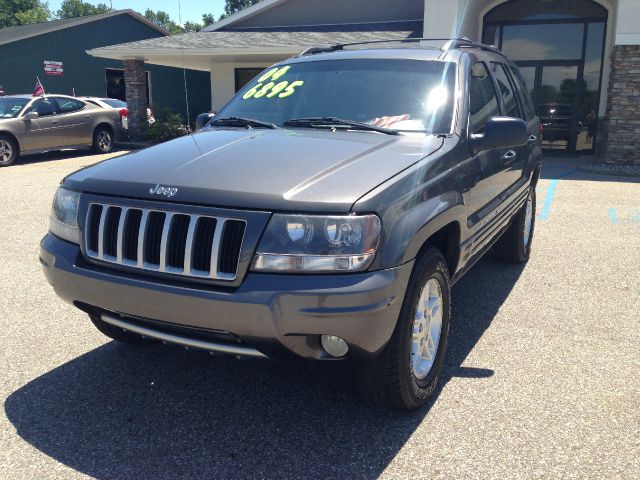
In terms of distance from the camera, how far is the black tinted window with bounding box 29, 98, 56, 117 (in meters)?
14.3

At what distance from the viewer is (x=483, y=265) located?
18.8 ft

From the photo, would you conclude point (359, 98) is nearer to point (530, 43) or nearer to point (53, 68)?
point (530, 43)

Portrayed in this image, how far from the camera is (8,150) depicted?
13.7 meters

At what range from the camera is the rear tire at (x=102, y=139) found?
Answer: 16047 millimetres

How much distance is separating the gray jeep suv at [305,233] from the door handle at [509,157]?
22.0 inches

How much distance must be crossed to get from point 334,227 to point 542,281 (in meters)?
3.39

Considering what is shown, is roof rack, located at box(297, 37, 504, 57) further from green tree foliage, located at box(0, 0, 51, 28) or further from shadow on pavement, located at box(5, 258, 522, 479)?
green tree foliage, located at box(0, 0, 51, 28)

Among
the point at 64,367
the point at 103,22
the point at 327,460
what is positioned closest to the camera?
the point at 327,460

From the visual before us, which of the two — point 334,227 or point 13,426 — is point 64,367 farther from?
point 334,227

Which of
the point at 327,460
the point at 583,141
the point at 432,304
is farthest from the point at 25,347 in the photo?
the point at 583,141

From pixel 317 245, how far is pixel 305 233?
7 cm

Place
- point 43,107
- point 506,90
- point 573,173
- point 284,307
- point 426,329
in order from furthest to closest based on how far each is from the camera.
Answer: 1. point 43,107
2. point 573,173
3. point 506,90
4. point 426,329
5. point 284,307

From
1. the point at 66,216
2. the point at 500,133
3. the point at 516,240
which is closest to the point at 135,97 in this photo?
the point at 516,240

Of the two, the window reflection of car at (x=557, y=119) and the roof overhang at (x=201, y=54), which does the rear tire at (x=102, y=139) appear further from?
the window reflection of car at (x=557, y=119)
